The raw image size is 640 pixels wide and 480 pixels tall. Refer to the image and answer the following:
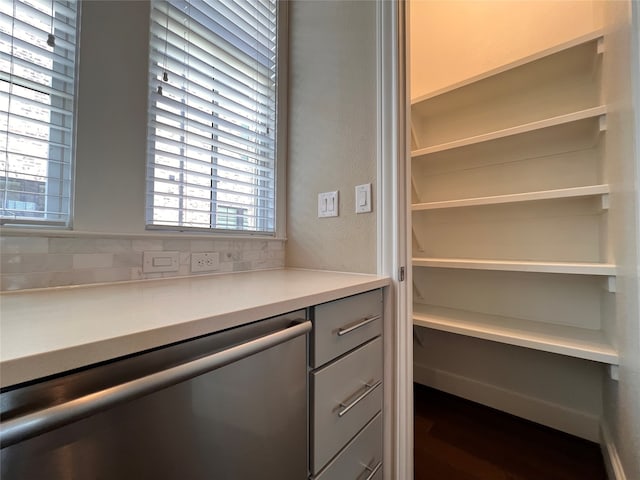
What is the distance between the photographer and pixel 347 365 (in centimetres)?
85

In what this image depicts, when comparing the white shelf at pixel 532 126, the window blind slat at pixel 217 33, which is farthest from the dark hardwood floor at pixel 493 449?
the window blind slat at pixel 217 33

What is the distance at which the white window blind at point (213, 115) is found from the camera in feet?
3.46

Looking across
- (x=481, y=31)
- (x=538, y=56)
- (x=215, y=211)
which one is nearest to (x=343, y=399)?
(x=215, y=211)

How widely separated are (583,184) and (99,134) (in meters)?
2.26

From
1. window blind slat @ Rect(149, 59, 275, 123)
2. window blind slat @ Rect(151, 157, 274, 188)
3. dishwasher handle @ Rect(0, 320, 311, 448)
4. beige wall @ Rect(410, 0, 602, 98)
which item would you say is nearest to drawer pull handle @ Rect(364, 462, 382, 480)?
dishwasher handle @ Rect(0, 320, 311, 448)

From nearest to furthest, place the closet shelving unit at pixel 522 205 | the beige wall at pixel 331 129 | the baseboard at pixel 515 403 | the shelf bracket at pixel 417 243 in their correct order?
the beige wall at pixel 331 129 → the closet shelving unit at pixel 522 205 → the baseboard at pixel 515 403 → the shelf bracket at pixel 417 243

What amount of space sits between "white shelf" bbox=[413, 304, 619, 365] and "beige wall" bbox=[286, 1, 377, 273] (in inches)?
32.8

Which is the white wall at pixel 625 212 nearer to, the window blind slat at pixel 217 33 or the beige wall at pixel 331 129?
the beige wall at pixel 331 129

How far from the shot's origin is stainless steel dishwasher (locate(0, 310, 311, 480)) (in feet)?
1.11

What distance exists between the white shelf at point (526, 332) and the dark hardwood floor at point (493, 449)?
57 cm

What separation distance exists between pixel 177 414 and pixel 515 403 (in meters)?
2.08

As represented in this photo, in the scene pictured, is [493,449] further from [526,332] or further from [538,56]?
[538,56]

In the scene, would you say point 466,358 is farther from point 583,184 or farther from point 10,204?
point 10,204

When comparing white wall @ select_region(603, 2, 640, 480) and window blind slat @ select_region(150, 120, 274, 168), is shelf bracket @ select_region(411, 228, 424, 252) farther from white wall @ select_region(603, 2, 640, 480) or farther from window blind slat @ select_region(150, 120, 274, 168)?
window blind slat @ select_region(150, 120, 274, 168)
